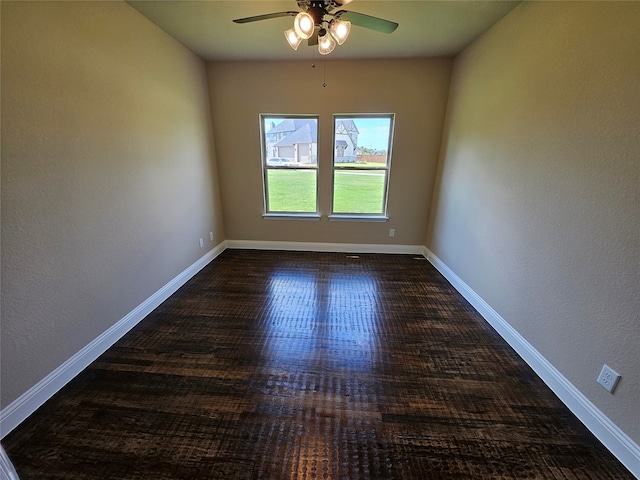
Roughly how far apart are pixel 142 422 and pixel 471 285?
2.92 m

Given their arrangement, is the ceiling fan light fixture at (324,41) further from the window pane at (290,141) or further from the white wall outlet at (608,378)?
the white wall outlet at (608,378)

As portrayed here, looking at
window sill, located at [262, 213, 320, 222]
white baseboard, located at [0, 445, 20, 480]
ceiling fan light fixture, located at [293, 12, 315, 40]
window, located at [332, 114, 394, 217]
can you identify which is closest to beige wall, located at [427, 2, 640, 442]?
window, located at [332, 114, 394, 217]

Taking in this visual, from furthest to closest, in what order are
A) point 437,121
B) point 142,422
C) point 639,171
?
point 437,121, point 142,422, point 639,171

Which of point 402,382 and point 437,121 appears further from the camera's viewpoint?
point 437,121

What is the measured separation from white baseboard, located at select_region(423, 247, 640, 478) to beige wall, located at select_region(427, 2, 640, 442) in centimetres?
4

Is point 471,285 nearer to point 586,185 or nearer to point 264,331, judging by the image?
point 586,185

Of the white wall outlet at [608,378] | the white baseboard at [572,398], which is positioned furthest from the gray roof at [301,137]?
the white wall outlet at [608,378]

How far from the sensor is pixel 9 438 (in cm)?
135

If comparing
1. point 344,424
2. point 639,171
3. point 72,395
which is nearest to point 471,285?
point 639,171

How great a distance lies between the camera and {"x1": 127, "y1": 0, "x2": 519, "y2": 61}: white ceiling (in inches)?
Answer: 81.7

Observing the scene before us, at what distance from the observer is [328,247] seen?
4.07 metres

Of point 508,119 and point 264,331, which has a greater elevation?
point 508,119

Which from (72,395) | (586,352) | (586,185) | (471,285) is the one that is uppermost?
(586,185)

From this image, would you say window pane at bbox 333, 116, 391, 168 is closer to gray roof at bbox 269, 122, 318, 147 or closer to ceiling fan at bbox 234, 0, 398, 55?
gray roof at bbox 269, 122, 318, 147
